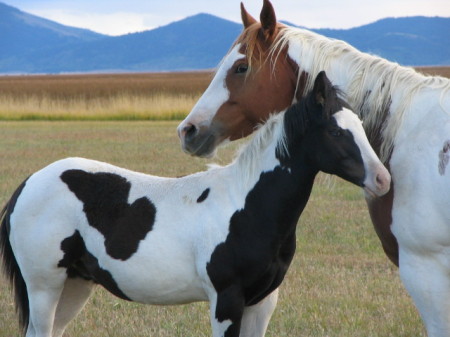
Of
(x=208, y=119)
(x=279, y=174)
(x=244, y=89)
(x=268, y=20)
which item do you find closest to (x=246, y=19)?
(x=268, y=20)

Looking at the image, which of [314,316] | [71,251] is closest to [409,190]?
[71,251]

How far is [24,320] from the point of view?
381 centimetres

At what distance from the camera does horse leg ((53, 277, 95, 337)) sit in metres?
3.83

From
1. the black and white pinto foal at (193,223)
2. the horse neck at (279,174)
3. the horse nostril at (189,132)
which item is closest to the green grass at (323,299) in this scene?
the horse neck at (279,174)

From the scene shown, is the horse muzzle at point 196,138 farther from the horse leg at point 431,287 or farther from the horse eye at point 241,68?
the horse leg at point 431,287

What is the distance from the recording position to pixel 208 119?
3.44 meters

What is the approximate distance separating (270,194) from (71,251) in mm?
1072

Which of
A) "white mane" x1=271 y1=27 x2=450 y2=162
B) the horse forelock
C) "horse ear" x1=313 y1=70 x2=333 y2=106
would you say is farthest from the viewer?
the horse forelock

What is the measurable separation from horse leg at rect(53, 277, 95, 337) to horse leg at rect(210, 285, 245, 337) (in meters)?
0.95

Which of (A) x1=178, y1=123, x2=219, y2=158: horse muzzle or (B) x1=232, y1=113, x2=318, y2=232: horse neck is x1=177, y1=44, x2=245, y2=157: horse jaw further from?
(B) x1=232, y1=113, x2=318, y2=232: horse neck

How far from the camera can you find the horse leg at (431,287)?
287 cm

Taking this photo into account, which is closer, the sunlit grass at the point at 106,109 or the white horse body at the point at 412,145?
the white horse body at the point at 412,145

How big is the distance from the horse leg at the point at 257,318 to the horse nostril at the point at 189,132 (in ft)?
2.85

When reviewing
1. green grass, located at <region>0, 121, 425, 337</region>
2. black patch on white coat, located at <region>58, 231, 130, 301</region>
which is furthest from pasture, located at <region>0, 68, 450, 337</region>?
black patch on white coat, located at <region>58, 231, 130, 301</region>
